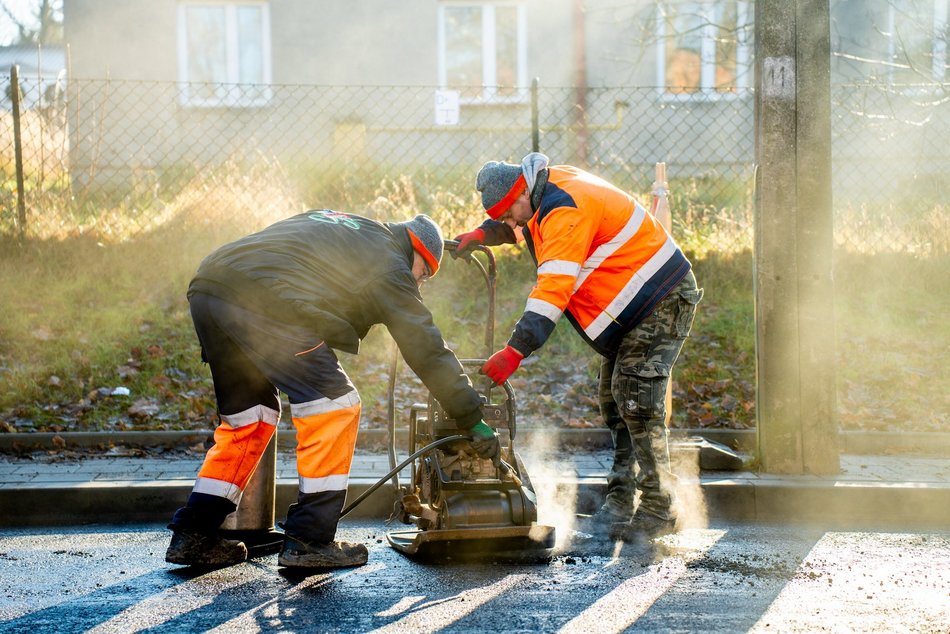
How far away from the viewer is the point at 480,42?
50.9 ft

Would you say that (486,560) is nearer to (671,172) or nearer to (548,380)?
(548,380)

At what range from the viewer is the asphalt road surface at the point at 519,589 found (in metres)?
3.69

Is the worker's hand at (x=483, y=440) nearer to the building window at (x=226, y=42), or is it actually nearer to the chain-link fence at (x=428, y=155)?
the chain-link fence at (x=428, y=155)

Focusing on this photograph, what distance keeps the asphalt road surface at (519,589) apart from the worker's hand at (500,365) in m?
0.83

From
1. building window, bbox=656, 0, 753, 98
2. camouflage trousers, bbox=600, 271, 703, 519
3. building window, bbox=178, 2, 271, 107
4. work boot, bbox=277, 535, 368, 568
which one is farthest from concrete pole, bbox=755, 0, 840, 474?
building window, bbox=178, 2, 271, 107

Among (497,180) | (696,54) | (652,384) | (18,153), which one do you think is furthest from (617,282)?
(696,54)

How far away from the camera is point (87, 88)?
42.9 ft

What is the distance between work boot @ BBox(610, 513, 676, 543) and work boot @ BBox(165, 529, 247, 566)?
1.86m

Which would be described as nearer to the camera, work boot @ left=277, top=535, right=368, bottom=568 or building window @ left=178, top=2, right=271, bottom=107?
work boot @ left=277, top=535, right=368, bottom=568

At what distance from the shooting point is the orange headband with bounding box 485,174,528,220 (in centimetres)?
494

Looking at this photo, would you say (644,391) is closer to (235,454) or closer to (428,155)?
(235,454)

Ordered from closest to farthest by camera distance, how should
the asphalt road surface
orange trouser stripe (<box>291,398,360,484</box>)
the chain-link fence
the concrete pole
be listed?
the asphalt road surface < orange trouser stripe (<box>291,398,360,484</box>) < the concrete pole < the chain-link fence

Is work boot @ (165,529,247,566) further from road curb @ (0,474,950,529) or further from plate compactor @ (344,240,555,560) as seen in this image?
road curb @ (0,474,950,529)

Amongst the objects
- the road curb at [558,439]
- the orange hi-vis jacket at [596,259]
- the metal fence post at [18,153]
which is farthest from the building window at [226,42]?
the orange hi-vis jacket at [596,259]
